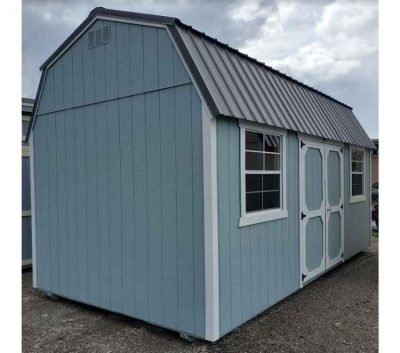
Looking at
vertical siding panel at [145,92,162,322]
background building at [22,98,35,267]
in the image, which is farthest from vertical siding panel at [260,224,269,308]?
background building at [22,98,35,267]

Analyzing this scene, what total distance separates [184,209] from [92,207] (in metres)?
1.38

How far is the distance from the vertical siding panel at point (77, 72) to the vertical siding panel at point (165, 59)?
122cm

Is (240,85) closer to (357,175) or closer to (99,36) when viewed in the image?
(99,36)

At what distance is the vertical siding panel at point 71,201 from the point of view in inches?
163

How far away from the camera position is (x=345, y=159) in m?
5.94

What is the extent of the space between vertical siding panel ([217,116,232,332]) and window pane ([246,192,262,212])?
449mm

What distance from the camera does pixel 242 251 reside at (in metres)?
3.34

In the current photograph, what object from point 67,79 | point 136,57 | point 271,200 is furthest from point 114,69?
point 271,200

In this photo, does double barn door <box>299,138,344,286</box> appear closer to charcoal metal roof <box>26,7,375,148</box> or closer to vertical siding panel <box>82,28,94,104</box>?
charcoal metal roof <box>26,7,375,148</box>

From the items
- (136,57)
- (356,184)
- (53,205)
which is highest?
(136,57)

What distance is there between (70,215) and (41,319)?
3.97 ft

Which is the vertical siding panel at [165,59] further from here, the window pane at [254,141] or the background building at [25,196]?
the background building at [25,196]
